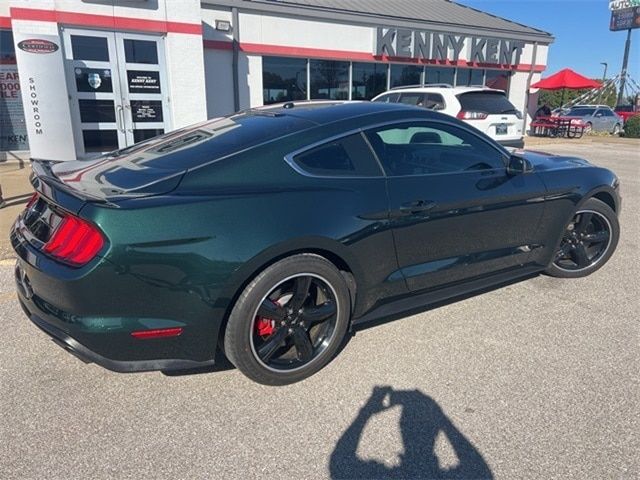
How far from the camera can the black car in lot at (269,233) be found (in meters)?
2.24

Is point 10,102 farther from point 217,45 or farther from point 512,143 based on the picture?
point 512,143

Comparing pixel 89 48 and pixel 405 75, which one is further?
pixel 405 75

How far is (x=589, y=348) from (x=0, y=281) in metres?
4.82

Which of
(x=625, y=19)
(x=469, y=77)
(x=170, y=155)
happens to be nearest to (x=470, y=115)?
(x=170, y=155)

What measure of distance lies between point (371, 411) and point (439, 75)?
54.0 feet

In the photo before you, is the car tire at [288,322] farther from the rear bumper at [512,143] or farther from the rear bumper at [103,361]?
the rear bumper at [512,143]

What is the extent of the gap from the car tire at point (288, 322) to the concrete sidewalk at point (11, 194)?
3.44m

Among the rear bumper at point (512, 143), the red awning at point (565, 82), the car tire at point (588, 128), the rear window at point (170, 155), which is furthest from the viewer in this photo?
the car tire at point (588, 128)

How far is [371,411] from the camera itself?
251 cm

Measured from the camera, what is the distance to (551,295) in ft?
13.0

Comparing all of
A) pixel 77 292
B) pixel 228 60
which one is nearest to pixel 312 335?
pixel 77 292

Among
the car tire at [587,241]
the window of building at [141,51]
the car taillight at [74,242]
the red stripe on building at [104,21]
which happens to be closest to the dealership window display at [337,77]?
the red stripe on building at [104,21]

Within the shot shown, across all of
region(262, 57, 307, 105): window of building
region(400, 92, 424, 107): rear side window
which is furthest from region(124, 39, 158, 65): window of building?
region(400, 92, 424, 107): rear side window

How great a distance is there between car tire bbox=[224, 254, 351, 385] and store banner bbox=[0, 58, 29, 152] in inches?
423
